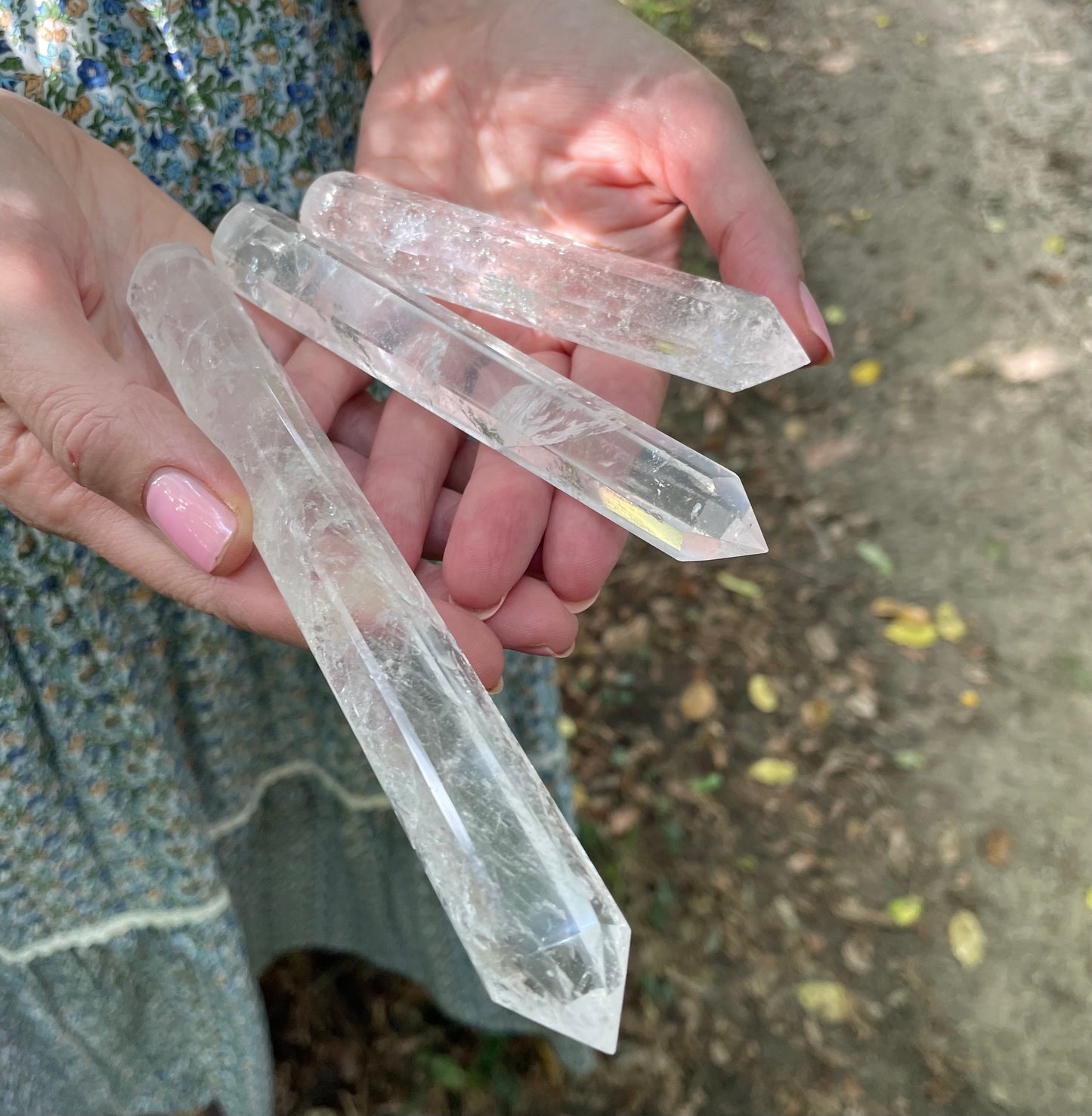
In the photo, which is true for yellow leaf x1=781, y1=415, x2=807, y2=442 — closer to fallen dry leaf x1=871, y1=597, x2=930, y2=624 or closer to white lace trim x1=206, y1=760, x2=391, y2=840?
fallen dry leaf x1=871, y1=597, x2=930, y2=624

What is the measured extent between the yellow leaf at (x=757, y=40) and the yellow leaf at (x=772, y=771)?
3181mm

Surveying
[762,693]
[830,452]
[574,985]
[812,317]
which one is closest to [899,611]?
[762,693]

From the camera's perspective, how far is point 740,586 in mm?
2955

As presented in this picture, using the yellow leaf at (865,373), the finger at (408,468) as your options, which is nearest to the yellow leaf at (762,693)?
the yellow leaf at (865,373)

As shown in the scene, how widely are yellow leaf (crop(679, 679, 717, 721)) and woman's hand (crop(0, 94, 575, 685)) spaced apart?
1.54 meters

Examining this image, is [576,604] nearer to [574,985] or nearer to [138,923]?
[574,985]

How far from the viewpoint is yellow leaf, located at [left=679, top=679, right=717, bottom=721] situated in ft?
8.99

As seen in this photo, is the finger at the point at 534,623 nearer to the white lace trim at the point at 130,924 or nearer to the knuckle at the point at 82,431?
the knuckle at the point at 82,431

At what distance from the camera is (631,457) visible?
1.24 meters

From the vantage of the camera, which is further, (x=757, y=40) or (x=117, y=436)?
(x=757, y=40)

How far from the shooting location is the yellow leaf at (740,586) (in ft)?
9.64

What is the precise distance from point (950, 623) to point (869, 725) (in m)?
0.40

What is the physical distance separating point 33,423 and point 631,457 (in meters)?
0.69

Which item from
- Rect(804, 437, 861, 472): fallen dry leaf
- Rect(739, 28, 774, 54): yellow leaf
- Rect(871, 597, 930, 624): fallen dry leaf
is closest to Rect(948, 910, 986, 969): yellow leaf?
Rect(871, 597, 930, 624): fallen dry leaf
